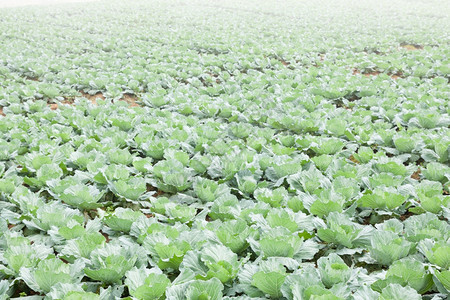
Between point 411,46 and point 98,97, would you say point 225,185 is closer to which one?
point 98,97

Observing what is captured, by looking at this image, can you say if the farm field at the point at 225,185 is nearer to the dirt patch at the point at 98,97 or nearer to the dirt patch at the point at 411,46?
the dirt patch at the point at 98,97

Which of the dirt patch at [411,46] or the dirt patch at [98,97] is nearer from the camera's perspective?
the dirt patch at [98,97]

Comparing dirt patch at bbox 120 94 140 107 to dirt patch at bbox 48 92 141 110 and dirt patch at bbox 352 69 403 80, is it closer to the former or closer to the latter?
dirt patch at bbox 48 92 141 110

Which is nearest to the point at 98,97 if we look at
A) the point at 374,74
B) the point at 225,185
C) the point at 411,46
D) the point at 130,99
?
the point at 130,99

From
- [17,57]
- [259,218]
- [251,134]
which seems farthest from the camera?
[17,57]

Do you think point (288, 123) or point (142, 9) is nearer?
point (288, 123)

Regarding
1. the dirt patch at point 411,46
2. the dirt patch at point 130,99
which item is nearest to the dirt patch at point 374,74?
the dirt patch at point 411,46

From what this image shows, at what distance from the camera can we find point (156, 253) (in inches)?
97.6

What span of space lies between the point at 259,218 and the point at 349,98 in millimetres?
4954

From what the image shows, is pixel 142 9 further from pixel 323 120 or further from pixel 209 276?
pixel 209 276

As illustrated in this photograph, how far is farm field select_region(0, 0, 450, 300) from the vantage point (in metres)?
2.22

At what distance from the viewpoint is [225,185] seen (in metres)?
3.37

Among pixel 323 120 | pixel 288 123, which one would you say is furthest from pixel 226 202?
pixel 323 120

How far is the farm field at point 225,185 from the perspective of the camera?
2.22 metres
